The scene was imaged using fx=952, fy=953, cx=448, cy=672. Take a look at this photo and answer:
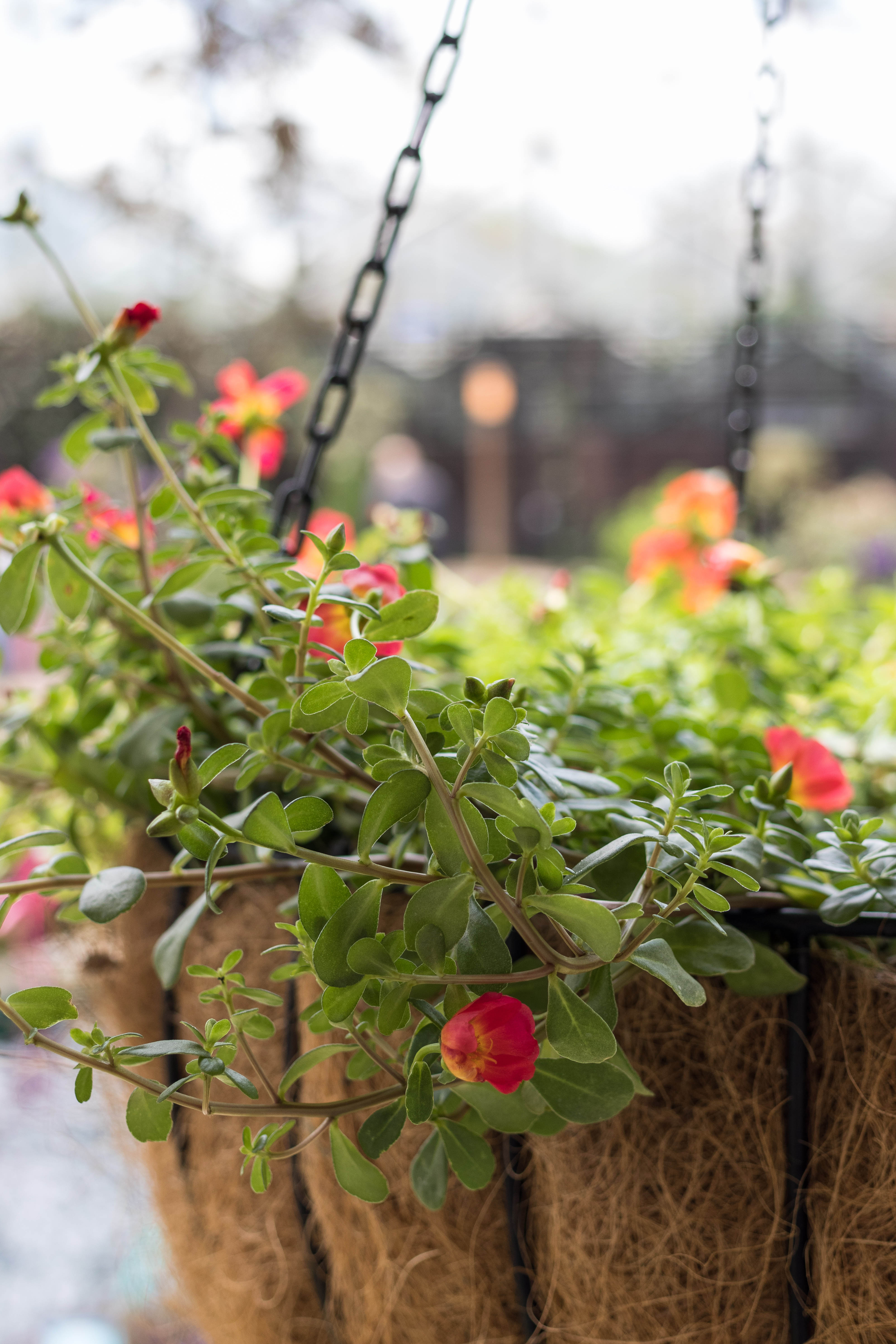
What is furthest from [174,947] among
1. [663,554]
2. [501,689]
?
[663,554]

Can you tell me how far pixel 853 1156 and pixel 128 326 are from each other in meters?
0.36

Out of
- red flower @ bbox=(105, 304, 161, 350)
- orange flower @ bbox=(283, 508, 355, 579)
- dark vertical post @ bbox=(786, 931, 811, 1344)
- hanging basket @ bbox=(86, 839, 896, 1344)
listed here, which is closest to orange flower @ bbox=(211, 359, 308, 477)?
orange flower @ bbox=(283, 508, 355, 579)

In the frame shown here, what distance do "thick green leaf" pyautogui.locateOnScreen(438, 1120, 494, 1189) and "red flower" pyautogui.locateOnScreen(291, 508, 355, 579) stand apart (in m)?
0.20

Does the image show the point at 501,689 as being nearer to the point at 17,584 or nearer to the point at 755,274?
the point at 17,584

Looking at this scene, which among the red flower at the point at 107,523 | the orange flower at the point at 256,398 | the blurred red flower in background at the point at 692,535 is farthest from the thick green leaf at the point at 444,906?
the blurred red flower in background at the point at 692,535

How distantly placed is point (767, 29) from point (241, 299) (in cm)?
417

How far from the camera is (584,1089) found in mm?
245

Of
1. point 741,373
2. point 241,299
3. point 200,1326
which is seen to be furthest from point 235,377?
point 241,299

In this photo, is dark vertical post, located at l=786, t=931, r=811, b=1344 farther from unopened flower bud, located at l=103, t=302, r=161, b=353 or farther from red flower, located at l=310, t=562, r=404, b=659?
unopened flower bud, located at l=103, t=302, r=161, b=353

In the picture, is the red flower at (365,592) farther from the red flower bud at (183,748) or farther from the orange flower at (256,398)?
the orange flower at (256,398)

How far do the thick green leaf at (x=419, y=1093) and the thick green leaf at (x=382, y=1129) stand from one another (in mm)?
28

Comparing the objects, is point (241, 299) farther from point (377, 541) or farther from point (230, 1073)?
Result: point (230, 1073)

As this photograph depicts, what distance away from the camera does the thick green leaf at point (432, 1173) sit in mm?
278

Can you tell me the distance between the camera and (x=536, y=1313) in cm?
33
